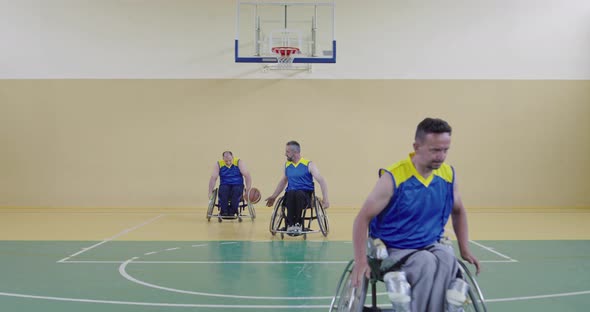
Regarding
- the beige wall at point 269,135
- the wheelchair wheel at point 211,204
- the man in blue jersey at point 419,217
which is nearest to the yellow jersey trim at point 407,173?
the man in blue jersey at point 419,217

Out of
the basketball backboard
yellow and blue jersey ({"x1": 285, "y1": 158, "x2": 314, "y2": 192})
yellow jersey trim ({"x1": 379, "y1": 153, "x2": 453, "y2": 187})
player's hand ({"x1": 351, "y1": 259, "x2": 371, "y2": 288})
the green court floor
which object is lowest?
the green court floor

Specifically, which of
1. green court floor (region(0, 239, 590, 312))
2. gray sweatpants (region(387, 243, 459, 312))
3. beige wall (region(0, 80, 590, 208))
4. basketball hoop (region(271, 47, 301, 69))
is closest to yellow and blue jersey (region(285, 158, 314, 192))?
green court floor (region(0, 239, 590, 312))

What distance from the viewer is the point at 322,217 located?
23.8 feet

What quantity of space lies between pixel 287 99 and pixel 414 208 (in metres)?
8.43

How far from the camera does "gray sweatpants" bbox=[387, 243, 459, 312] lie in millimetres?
2604

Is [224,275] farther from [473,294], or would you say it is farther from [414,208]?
[473,294]

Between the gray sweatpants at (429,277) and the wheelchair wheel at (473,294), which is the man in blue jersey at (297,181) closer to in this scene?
the wheelchair wheel at (473,294)

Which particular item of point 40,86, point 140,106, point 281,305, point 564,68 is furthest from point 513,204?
point 40,86

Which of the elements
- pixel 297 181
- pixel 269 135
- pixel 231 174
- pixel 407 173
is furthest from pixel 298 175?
pixel 407 173

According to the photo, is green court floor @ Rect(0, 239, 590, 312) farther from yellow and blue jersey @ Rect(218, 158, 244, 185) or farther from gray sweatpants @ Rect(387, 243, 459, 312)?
yellow and blue jersey @ Rect(218, 158, 244, 185)

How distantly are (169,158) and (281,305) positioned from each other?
24.4 feet

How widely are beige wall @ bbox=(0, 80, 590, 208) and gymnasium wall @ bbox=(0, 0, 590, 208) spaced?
0.02 m

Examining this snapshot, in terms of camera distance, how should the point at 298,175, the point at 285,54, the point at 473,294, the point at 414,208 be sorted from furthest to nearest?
the point at 285,54, the point at 298,175, the point at 414,208, the point at 473,294

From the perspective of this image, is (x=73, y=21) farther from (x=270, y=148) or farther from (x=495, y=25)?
(x=495, y=25)
